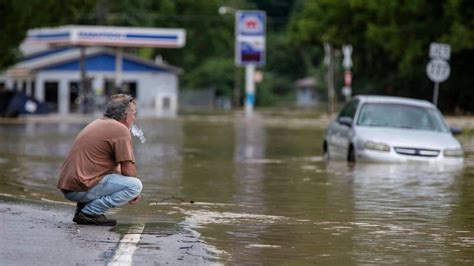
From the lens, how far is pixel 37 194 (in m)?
15.9

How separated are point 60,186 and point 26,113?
4558 centimetres

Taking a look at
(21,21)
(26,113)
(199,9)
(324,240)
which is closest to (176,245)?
(324,240)

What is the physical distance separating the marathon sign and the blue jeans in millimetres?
57970

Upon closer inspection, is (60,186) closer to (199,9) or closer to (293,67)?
(199,9)

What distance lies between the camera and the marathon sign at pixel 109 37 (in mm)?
69688

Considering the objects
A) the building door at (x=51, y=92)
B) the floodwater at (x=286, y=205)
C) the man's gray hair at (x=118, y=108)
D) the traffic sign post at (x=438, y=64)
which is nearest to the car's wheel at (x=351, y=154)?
the floodwater at (x=286, y=205)

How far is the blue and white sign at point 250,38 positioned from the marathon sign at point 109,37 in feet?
12.2

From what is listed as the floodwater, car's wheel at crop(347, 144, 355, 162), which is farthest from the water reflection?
car's wheel at crop(347, 144, 355, 162)

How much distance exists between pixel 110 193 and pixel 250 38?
203ft

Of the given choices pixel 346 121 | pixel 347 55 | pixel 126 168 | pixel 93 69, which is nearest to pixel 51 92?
pixel 93 69

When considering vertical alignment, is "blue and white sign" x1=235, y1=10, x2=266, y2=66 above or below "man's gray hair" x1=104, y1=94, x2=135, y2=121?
above

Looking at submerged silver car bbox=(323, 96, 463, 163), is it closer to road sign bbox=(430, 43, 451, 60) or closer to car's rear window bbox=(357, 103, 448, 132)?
car's rear window bbox=(357, 103, 448, 132)

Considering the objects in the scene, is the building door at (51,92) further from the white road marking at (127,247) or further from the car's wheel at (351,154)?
the white road marking at (127,247)

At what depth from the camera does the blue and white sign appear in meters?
72.5
